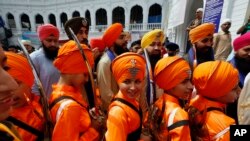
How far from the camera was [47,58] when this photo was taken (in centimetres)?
297

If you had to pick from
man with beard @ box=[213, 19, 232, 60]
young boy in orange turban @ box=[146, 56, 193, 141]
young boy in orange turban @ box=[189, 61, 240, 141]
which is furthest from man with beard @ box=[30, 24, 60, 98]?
man with beard @ box=[213, 19, 232, 60]

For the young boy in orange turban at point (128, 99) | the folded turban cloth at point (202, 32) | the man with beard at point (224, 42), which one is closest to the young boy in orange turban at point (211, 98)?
the young boy in orange turban at point (128, 99)

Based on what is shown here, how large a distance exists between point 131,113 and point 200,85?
61cm

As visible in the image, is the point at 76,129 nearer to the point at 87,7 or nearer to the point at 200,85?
the point at 200,85

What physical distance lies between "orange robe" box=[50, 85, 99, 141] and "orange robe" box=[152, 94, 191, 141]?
54 cm

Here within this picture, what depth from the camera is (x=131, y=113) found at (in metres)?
1.81

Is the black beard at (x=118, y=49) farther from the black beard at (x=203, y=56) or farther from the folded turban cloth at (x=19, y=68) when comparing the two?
the folded turban cloth at (x=19, y=68)

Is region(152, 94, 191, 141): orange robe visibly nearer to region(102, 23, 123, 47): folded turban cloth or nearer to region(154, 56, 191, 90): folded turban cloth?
region(154, 56, 191, 90): folded turban cloth

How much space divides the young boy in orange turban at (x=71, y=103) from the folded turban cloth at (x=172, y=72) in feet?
2.18

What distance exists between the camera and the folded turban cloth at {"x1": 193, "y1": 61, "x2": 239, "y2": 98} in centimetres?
180

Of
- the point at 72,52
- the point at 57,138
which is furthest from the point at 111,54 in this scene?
the point at 57,138

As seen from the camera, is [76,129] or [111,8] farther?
[111,8]

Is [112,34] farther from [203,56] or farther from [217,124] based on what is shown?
[217,124]

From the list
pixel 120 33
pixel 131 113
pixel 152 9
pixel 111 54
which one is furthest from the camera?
pixel 152 9
